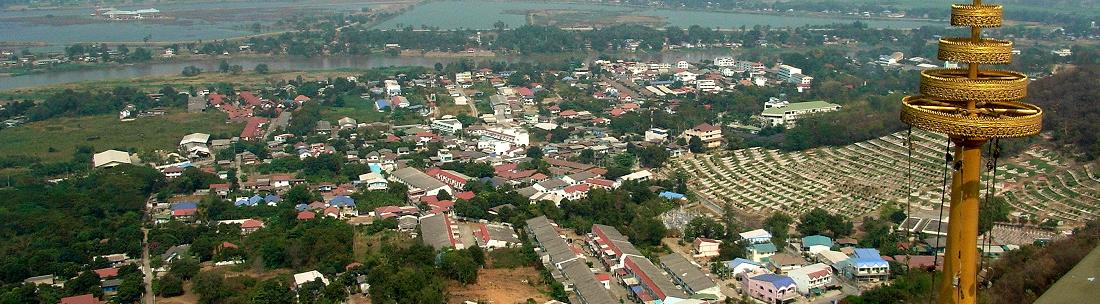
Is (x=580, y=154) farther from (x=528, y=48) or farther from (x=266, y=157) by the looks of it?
(x=528, y=48)

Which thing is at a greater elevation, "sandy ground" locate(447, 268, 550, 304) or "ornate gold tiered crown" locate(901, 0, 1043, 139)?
"ornate gold tiered crown" locate(901, 0, 1043, 139)

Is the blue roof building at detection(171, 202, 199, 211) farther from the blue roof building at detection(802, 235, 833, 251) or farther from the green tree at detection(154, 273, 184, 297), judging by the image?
the blue roof building at detection(802, 235, 833, 251)

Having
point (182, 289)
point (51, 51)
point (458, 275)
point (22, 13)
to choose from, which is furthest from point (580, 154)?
point (22, 13)

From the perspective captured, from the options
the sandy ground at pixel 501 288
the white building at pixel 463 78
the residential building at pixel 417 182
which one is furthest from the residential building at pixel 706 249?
the white building at pixel 463 78

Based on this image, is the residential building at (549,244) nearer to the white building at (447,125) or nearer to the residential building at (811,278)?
the residential building at (811,278)

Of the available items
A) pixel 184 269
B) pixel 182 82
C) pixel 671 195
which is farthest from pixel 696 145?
pixel 182 82

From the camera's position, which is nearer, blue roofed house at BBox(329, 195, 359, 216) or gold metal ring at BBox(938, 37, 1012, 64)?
gold metal ring at BBox(938, 37, 1012, 64)

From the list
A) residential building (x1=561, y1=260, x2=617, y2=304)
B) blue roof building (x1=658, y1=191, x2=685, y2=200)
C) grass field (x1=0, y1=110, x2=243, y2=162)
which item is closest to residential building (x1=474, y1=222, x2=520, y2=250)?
residential building (x1=561, y1=260, x2=617, y2=304)

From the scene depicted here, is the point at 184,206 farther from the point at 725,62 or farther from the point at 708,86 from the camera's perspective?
the point at 725,62
